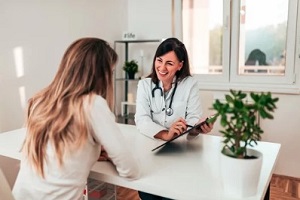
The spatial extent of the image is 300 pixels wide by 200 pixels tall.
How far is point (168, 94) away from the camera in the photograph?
1868mm

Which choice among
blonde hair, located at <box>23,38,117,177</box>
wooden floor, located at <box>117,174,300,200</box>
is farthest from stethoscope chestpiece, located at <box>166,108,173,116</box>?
wooden floor, located at <box>117,174,300,200</box>

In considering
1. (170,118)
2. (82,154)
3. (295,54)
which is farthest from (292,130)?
(82,154)

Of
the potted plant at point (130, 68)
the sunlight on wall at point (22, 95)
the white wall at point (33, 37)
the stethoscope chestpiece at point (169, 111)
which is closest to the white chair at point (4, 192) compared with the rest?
the stethoscope chestpiece at point (169, 111)

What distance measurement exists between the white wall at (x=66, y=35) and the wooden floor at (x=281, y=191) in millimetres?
109

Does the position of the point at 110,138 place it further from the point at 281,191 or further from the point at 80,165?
the point at 281,191

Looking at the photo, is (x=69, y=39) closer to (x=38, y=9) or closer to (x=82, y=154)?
(x=38, y=9)

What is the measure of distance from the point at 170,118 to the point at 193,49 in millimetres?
1787

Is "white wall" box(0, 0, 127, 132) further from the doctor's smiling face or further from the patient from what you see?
the patient

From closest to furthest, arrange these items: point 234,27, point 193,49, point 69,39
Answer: point 69,39, point 234,27, point 193,49

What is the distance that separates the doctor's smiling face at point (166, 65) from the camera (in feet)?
5.99

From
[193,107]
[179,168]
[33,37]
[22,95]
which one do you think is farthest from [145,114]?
[33,37]

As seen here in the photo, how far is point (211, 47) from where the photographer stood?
131 inches

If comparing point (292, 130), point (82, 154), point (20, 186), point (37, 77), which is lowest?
point (292, 130)

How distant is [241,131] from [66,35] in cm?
232
